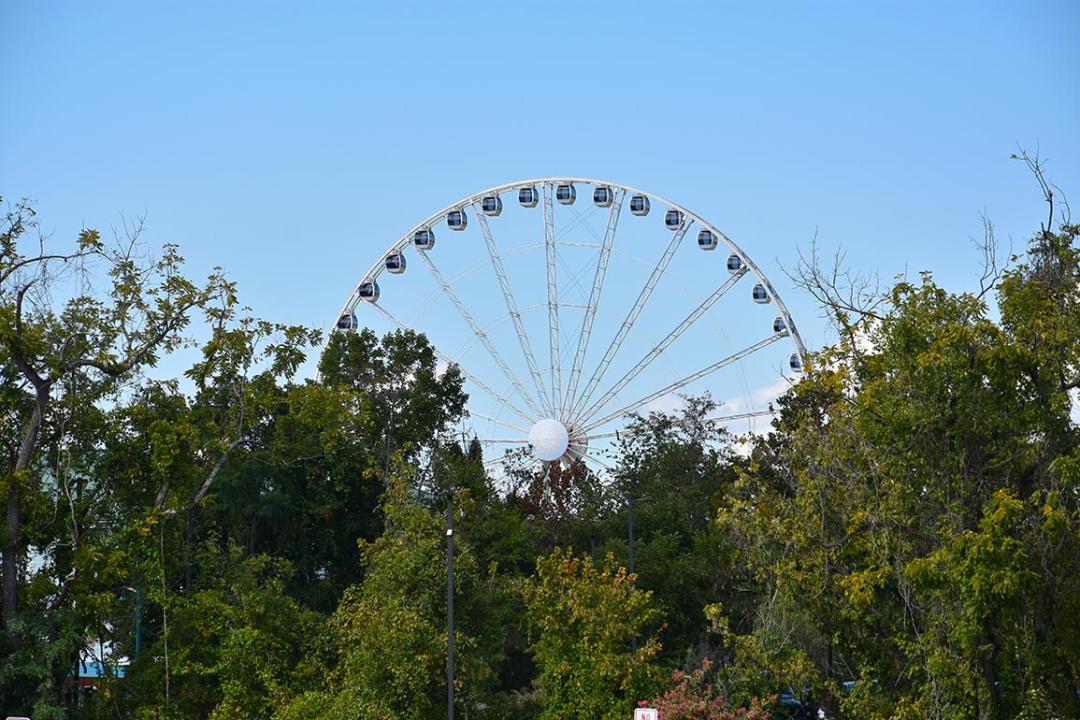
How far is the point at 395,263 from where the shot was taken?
48875 millimetres

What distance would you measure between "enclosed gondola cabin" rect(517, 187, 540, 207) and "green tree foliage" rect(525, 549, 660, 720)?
17.1 metres

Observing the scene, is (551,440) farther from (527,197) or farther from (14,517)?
(14,517)

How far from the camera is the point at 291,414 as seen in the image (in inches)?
1446

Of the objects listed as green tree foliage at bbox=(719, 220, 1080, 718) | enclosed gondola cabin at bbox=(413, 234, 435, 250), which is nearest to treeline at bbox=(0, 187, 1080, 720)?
green tree foliage at bbox=(719, 220, 1080, 718)

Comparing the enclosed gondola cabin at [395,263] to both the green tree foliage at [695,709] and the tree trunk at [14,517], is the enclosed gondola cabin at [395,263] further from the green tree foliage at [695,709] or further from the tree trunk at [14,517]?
the green tree foliage at [695,709]

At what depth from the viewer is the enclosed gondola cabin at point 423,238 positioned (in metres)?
48.9

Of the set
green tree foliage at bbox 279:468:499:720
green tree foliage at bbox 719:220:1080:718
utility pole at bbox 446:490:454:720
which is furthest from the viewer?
green tree foliage at bbox 279:468:499:720

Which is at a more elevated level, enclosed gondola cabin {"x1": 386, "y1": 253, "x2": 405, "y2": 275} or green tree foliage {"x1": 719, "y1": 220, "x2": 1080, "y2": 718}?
enclosed gondola cabin {"x1": 386, "y1": 253, "x2": 405, "y2": 275}

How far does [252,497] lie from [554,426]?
32.5 ft

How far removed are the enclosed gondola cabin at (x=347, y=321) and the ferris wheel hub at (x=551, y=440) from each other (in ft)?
23.4

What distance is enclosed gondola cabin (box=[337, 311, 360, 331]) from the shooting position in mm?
49531

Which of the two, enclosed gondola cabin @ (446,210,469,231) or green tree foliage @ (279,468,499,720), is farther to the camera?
enclosed gondola cabin @ (446,210,469,231)

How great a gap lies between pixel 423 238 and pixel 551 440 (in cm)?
779

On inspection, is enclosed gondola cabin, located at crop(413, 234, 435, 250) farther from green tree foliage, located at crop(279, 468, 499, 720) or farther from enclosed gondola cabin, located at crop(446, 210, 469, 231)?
green tree foliage, located at crop(279, 468, 499, 720)
